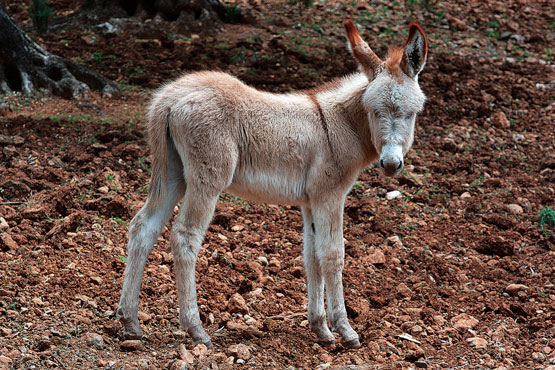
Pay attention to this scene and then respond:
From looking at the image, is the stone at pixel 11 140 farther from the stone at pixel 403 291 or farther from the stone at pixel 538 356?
the stone at pixel 538 356

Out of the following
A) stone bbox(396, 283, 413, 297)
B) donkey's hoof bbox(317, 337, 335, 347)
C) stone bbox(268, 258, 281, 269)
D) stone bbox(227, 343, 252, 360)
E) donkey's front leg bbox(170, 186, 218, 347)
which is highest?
donkey's front leg bbox(170, 186, 218, 347)

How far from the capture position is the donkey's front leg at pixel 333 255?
4820mm

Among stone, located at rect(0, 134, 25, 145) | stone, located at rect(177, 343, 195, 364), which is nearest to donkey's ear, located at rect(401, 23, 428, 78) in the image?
stone, located at rect(177, 343, 195, 364)

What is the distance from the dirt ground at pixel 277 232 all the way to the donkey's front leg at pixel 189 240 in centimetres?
29

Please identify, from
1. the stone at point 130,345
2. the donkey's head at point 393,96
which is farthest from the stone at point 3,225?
the donkey's head at point 393,96

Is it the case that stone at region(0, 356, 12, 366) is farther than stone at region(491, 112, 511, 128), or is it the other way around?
stone at region(491, 112, 511, 128)

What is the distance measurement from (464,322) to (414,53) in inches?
91.5

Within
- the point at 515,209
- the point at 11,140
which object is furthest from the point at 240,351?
the point at 515,209

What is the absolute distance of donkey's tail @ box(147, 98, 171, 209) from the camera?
455 centimetres

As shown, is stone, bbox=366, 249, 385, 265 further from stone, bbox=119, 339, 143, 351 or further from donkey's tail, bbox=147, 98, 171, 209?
stone, bbox=119, 339, 143, 351

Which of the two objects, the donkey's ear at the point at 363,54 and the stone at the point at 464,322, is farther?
the stone at the point at 464,322

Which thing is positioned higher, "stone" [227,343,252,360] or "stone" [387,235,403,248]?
"stone" [227,343,252,360]

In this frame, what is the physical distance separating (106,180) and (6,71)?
281 centimetres

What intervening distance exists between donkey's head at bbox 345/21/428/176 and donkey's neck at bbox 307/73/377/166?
0.52 feet
